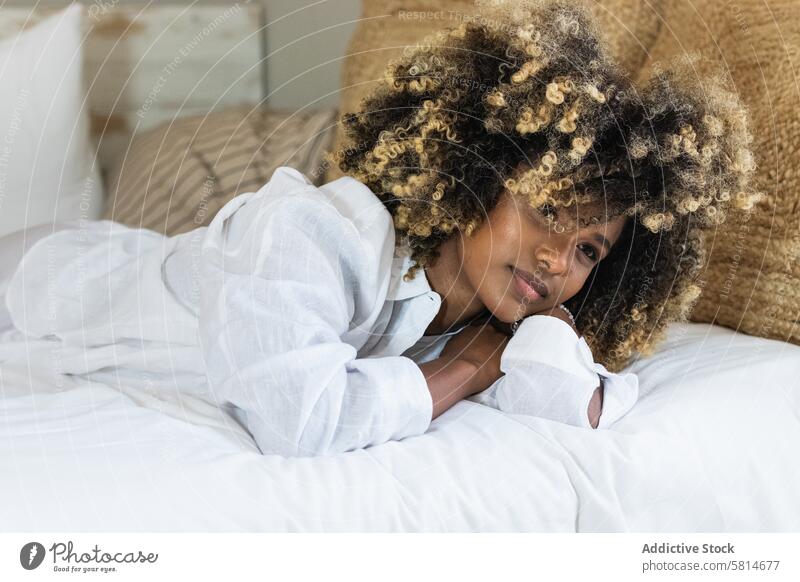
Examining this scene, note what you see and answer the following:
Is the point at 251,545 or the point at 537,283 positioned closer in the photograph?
the point at 251,545


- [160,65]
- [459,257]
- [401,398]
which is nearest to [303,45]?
[160,65]

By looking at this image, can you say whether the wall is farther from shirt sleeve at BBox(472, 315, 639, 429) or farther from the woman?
shirt sleeve at BBox(472, 315, 639, 429)

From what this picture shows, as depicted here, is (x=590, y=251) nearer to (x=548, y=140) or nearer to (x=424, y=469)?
(x=548, y=140)

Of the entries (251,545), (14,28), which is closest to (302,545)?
(251,545)

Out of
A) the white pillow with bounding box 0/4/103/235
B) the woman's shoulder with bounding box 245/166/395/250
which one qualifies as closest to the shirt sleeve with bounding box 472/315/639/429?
the woman's shoulder with bounding box 245/166/395/250

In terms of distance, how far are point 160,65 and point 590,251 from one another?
407mm

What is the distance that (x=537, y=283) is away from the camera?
0.55 m

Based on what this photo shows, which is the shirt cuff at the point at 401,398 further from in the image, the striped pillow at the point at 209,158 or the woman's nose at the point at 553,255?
the striped pillow at the point at 209,158

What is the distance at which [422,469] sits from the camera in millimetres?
461

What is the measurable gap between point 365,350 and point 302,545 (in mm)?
160

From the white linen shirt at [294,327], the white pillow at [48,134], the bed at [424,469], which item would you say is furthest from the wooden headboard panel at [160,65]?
the bed at [424,469]

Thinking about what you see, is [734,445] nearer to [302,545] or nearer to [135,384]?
[302,545]

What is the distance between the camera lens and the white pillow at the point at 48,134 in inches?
26.9

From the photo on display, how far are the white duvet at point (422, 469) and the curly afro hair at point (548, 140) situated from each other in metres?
0.11
